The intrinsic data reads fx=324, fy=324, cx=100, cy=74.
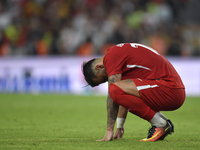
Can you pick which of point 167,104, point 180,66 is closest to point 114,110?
point 167,104

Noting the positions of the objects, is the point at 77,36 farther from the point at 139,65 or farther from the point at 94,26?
the point at 139,65

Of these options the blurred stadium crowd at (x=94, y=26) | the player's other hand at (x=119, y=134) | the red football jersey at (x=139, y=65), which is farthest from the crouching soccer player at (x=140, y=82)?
the blurred stadium crowd at (x=94, y=26)

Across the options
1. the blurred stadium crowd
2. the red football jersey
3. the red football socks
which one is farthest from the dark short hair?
the blurred stadium crowd

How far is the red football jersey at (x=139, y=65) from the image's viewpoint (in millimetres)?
3918

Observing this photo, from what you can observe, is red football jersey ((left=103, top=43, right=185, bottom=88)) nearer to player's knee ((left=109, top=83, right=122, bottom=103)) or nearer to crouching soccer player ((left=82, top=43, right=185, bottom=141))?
crouching soccer player ((left=82, top=43, right=185, bottom=141))

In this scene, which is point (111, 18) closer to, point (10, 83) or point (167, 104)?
point (10, 83)

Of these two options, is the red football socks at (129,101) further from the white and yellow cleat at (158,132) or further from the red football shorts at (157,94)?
the white and yellow cleat at (158,132)

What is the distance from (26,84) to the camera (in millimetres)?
13172

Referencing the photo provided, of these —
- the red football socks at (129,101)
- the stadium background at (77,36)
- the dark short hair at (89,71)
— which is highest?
the dark short hair at (89,71)

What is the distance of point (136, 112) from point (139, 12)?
12.2 meters

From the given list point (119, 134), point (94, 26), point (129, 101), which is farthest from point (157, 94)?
point (94, 26)

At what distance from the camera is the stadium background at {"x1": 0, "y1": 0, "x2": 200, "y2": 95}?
43.4 ft

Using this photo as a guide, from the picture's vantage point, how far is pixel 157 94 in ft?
13.1

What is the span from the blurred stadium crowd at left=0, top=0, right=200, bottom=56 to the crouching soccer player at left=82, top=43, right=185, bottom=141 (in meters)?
10.1
